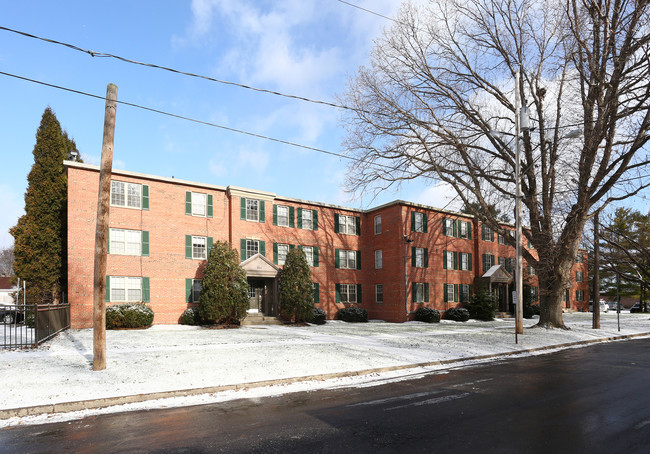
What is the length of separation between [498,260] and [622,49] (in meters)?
25.6

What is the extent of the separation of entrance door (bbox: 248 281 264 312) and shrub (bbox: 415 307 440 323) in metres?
11.8

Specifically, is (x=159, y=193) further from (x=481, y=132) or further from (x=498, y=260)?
(x=498, y=260)

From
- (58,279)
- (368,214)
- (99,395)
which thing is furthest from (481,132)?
(58,279)

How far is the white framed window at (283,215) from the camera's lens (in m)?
31.0

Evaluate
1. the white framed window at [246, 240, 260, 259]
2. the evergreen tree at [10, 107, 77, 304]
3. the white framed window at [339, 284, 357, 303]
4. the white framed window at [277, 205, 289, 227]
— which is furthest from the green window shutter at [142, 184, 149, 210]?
Result: the white framed window at [339, 284, 357, 303]

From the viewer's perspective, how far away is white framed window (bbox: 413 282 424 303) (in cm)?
3316

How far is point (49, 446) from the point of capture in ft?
18.6

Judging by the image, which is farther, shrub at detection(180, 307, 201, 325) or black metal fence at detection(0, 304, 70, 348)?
shrub at detection(180, 307, 201, 325)

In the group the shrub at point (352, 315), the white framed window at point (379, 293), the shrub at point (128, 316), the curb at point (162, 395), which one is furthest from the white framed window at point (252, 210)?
the curb at point (162, 395)

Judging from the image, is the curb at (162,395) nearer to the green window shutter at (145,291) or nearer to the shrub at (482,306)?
the green window shutter at (145,291)

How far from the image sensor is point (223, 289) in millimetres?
25016

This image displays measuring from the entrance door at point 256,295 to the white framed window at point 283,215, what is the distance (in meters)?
4.50

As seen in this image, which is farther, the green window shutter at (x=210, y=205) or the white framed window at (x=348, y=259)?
the white framed window at (x=348, y=259)

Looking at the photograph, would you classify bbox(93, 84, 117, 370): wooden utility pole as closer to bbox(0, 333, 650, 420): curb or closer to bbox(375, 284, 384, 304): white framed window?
bbox(0, 333, 650, 420): curb
